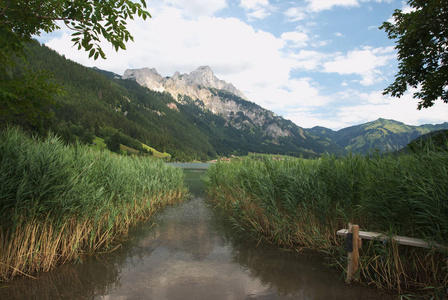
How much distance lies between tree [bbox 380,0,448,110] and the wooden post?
406 inches

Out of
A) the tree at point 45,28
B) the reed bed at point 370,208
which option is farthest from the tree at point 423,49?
the tree at point 45,28

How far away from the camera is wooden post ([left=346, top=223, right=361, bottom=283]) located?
660cm

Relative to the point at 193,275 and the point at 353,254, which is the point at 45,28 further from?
the point at 353,254

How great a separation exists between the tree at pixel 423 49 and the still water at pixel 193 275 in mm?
11140

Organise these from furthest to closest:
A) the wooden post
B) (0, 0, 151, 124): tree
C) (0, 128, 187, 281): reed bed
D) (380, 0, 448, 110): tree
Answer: (380, 0, 448, 110): tree
(0, 128, 187, 281): reed bed
the wooden post
(0, 0, 151, 124): tree

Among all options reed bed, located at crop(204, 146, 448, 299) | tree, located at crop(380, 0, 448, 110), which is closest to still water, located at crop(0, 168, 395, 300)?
reed bed, located at crop(204, 146, 448, 299)

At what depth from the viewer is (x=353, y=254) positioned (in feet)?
22.1

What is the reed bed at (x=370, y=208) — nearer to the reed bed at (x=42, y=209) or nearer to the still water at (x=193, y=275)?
the still water at (x=193, y=275)

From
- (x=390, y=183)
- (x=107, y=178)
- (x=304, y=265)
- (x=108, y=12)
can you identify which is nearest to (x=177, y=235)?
(x=107, y=178)

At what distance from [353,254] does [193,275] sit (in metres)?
4.86

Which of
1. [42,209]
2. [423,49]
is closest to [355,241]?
[42,209]

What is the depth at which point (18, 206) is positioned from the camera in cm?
705

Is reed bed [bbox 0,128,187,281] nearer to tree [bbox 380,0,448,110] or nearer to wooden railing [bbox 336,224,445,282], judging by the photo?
wooden railing [bbox 336,224,445,282]

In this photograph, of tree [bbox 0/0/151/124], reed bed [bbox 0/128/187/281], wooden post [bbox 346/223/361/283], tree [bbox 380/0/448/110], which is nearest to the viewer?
tree [bbox 0/0/151/124]
